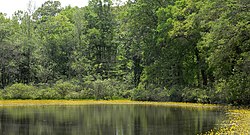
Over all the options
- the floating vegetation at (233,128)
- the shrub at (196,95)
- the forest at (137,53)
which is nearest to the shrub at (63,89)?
the forest at (137,53)

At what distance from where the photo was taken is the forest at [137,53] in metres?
27.5

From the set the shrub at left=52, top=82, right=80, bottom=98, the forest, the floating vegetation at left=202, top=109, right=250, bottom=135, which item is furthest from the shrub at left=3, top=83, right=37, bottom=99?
the floating vegetation at left=202, top=109, right=250, bottom=135

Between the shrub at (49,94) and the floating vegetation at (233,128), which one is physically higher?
the floating vegetation at (233,128)

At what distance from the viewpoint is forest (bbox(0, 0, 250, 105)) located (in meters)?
27.5

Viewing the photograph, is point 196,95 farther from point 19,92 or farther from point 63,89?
point 19,92

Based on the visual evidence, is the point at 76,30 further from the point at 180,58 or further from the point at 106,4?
the point at 180,58

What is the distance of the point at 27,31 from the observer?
2277 inches

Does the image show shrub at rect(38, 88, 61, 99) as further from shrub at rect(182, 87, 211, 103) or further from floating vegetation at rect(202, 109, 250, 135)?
floating vegetation at rect(202, 109, 250, 135)

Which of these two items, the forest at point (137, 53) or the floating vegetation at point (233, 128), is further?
the forest at point (137, 53)

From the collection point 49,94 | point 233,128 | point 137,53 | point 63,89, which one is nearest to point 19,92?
point 49,94

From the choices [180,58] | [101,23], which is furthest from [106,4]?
[180,58]

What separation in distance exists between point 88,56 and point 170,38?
1929 centimetres

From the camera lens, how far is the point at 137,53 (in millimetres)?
49406

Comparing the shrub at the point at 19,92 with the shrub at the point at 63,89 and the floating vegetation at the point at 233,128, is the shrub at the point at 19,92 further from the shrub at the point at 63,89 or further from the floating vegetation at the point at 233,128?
the floating vegetation at the point at 233,128
